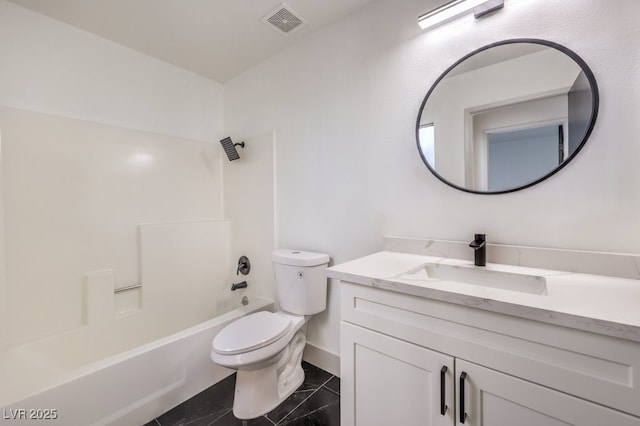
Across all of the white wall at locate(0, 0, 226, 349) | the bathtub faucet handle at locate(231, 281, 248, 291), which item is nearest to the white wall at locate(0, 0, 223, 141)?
the white wall at locate(0, 0, 226, 349)

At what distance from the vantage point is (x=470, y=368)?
81cm

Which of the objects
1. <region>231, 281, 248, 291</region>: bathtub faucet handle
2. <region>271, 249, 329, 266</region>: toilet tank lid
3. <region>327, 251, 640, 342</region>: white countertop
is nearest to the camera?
<region>327, 251, 640, 342</region>: white countertop

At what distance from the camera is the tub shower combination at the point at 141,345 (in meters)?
1.20

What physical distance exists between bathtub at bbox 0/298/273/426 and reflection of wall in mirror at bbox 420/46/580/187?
1724 mm

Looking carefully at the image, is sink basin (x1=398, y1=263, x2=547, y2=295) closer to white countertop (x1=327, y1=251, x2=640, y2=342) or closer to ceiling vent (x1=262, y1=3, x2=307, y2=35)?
white countertop (x1=327, y1=251, x2=640, y2=342)

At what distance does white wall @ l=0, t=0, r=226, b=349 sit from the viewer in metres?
1.50

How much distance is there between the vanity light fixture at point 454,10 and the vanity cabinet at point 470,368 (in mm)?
1310

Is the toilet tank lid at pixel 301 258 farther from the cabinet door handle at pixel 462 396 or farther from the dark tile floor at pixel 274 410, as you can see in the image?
the cabinet door handle at pixel 462 396

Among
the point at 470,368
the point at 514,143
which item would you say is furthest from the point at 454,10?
the point at 470,368

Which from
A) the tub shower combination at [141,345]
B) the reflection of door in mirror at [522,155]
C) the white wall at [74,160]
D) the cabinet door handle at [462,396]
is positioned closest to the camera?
the cabinet door handle at [462,396]

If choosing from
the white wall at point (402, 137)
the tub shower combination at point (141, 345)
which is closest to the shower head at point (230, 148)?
the white wall at point (402, 137)

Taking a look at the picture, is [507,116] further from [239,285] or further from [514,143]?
[239,285]

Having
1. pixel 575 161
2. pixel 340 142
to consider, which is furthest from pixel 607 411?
pixel 340 142

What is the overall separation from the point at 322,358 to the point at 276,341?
0.57 meters
